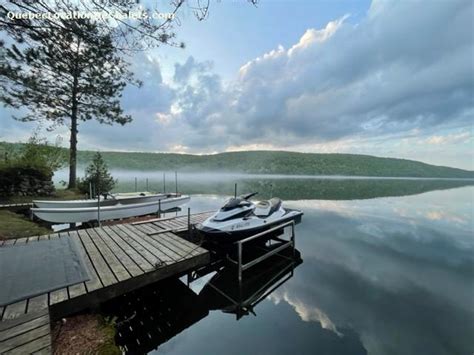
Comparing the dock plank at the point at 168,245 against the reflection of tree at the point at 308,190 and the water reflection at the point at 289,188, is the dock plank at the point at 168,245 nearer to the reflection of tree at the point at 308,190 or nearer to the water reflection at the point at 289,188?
the water reflection at the point at 289,188

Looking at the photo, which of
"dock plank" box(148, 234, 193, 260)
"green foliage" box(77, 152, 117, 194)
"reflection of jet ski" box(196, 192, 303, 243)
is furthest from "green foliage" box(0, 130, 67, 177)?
"reflection of jet ski" box(196, 192, 303, 243)

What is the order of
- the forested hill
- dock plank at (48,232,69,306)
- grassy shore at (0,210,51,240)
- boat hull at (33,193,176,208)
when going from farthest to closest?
1. the forested hill
2. boat hull at (33,193,176,208)
3. grassy shore at (0,210,51,240)
4. dock plank at (48,232,69,306)

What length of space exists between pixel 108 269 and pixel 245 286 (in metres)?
3.07

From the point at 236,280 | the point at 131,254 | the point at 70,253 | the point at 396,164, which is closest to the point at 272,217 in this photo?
the point at 236,280

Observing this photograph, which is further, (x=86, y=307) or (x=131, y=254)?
(x=131, y=254)

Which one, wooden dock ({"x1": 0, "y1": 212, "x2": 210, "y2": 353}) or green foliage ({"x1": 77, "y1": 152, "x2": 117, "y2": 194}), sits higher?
→ green foliage ({"x1": 77, "y1": 152, "x2": 117, "y2": 194})

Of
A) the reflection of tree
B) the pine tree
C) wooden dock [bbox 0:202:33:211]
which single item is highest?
the pine tree

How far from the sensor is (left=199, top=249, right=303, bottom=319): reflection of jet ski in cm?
437

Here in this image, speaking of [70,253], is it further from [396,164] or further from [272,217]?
[396,164]

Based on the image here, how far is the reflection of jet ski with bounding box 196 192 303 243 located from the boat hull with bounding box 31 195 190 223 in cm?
418

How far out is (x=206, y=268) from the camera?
5.94 m

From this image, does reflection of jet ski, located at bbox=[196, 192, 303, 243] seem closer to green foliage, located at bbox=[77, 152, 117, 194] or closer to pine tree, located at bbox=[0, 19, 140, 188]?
pine tree, located at bbox=[0, 19, 140, 188]

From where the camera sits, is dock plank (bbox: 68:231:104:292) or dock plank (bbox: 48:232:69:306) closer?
dock plank (bbox: 48:232:69:306)

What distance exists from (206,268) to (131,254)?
2.49 meters
